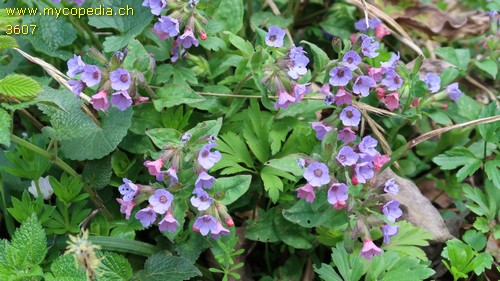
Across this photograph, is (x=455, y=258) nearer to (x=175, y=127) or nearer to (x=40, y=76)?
(x=175, y=127)

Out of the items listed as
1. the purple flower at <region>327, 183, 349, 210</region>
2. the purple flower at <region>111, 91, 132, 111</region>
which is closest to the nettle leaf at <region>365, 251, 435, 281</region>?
the purple flower at <region>327, 183, 349, 210</region>

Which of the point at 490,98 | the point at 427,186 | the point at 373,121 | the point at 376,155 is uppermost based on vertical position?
the point at 376,155

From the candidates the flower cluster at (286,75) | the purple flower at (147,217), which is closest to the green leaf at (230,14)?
the flower cluster at (286,75)

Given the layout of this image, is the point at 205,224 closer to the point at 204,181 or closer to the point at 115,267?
the point at 204,181

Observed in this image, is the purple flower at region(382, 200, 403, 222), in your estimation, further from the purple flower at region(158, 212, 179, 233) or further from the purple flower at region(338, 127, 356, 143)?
the purple flower at region(158, 212, 179, 233)

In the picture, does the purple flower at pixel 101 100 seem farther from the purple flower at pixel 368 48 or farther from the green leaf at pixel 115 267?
the purple flower at pixel 368 48

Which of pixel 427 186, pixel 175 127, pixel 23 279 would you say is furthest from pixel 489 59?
pixel 23 279
